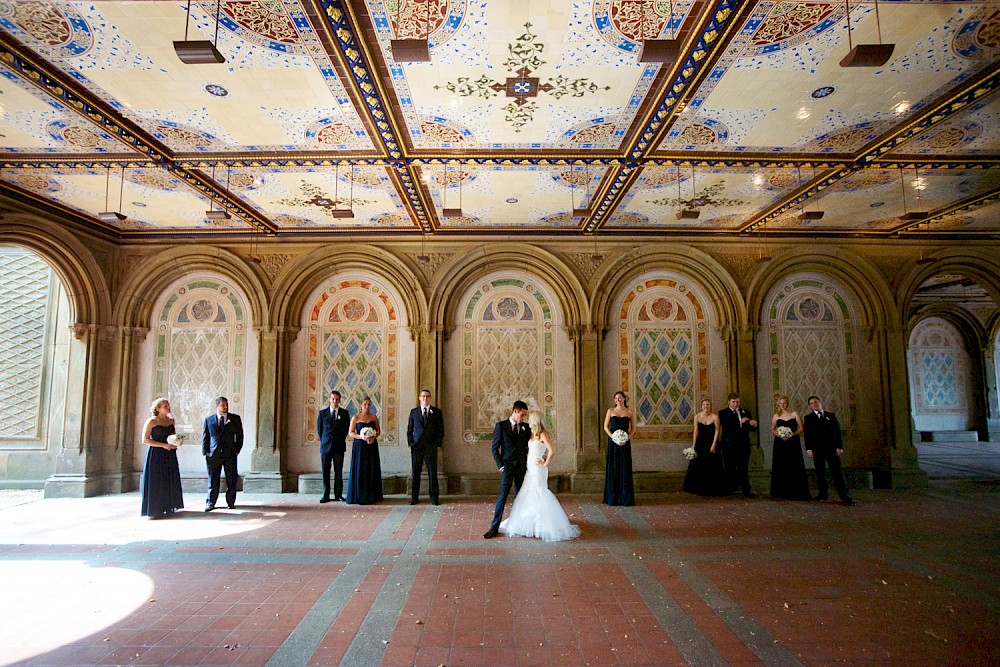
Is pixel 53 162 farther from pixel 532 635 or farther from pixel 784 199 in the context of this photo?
pixel 784 199

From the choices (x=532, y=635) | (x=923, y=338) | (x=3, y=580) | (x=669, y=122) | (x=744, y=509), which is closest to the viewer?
(x=532, y=635)

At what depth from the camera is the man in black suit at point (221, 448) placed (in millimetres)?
8102

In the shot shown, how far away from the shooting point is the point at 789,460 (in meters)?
8.66

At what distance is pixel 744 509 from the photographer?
796 cm

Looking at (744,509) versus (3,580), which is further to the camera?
(744,509)

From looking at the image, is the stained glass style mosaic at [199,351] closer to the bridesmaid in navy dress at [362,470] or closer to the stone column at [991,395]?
the bridesmaid in navy dress at [362,470]

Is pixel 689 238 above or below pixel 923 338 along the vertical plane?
above

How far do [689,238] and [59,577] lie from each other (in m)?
10.3

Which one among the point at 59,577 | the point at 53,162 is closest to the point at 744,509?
the point at 59,577

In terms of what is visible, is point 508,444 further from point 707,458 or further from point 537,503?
point 707,458

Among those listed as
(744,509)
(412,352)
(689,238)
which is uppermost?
(689,238)

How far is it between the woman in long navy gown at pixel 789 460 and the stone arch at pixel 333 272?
6417 mm

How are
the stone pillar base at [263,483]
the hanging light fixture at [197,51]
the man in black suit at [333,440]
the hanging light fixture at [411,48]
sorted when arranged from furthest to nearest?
1. the stone pillar base at [263,483]
2. the man in black suit at [333,440]
3. the hanging light fixture at [411,48]
4. the hanging light fixture at [197,51]

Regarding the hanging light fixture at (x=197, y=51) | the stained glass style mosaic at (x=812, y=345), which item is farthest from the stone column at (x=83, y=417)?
the stained glass style mosaic at (x=812, y=345)
